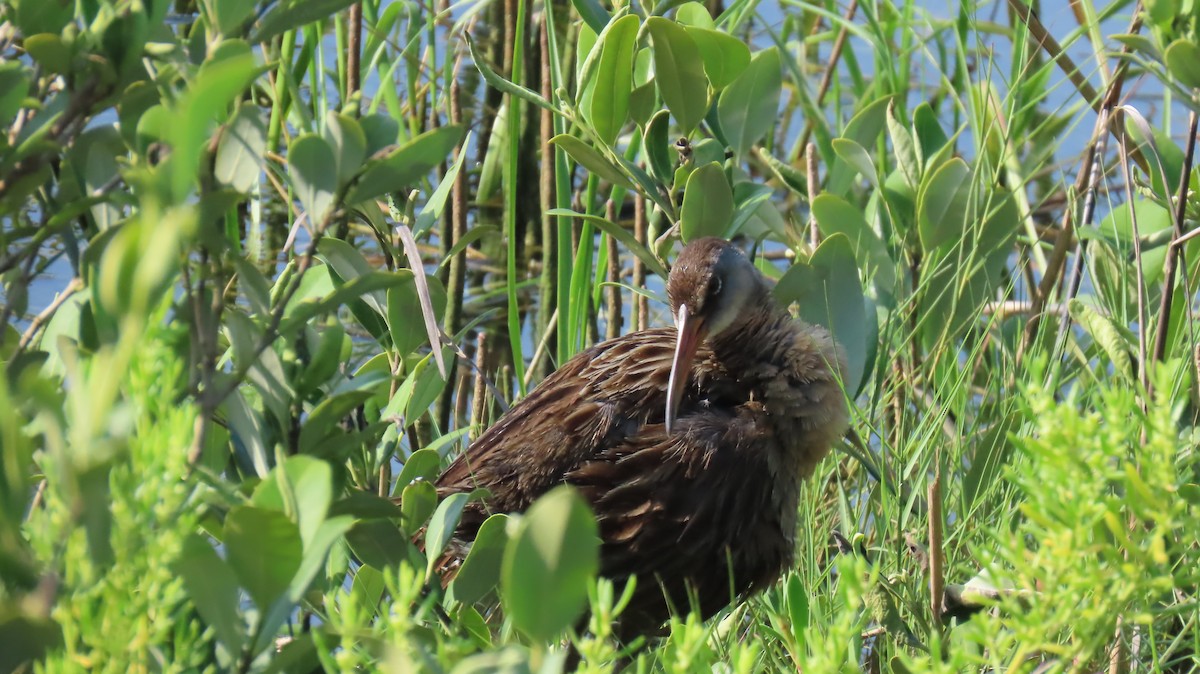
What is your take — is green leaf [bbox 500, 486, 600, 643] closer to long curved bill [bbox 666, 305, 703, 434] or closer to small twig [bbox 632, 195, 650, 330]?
long curved bill [bbox 666, 305, 703, 434]

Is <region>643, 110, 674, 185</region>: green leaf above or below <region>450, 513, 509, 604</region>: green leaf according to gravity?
above

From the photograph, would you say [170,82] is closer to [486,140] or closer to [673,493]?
[673,493]

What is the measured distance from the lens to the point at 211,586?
36.5 inches

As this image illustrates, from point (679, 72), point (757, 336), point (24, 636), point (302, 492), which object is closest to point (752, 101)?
point (679, 72)

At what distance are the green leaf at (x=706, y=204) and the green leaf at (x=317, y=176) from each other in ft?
3.70

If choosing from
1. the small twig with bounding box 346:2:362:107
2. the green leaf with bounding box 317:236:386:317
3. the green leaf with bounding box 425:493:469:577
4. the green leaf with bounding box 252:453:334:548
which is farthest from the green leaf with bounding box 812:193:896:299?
the green leaf with bounding box 252:453:334:548

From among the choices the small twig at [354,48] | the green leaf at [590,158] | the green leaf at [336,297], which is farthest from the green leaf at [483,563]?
the small twig at [354,48]

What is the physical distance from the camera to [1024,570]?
3.34 ft

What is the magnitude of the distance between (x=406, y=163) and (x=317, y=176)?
→ 0.25ft

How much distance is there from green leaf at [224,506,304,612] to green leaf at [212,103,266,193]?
0.27 m

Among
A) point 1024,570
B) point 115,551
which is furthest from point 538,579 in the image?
point 1024,570

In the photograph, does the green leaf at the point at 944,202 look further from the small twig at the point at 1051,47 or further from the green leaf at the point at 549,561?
the green leaf at the point at 549,561

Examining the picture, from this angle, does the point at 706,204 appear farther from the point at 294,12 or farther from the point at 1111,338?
the point at 294,12

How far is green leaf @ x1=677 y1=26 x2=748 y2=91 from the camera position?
2.24 meters
